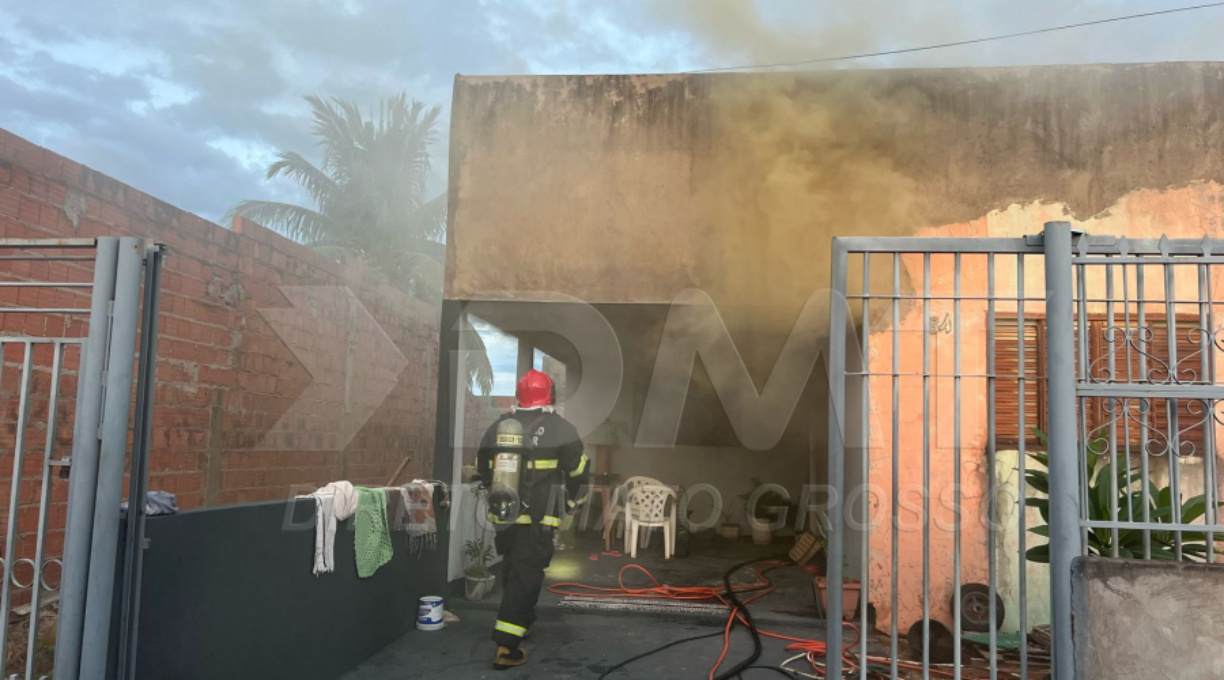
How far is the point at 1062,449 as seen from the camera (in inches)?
123

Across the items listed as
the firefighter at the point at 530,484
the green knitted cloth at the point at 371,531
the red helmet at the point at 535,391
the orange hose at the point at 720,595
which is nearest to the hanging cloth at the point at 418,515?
the green knitted cloth at the point at 371,531

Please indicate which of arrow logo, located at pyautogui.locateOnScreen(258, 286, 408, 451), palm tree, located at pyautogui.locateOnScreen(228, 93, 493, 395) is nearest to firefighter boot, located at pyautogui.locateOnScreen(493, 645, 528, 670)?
arrow logo, located at pyautogui.locateOnScreen(258, 286, 408, 451)

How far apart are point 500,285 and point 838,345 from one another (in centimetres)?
431

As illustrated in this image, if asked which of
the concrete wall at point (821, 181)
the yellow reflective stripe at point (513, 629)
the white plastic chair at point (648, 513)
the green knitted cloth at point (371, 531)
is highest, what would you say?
the concrete wall at point (821, 181)

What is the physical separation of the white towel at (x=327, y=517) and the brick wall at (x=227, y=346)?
1.38m

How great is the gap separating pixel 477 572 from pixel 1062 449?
520cm

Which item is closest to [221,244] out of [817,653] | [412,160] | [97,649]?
[97,649]

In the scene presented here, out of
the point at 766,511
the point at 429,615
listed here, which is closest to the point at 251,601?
the point at 429,615

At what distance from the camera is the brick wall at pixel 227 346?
14.3 ft

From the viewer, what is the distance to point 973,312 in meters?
6.41

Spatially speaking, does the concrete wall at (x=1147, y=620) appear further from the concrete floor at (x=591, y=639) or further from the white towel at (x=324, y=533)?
the white towel at (x=324, y=533)

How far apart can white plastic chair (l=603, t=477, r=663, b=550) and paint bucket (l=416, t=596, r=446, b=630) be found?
4015 mm

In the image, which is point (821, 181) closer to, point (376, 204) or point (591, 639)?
point (591, 639)

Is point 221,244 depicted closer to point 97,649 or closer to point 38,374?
point 38,374
